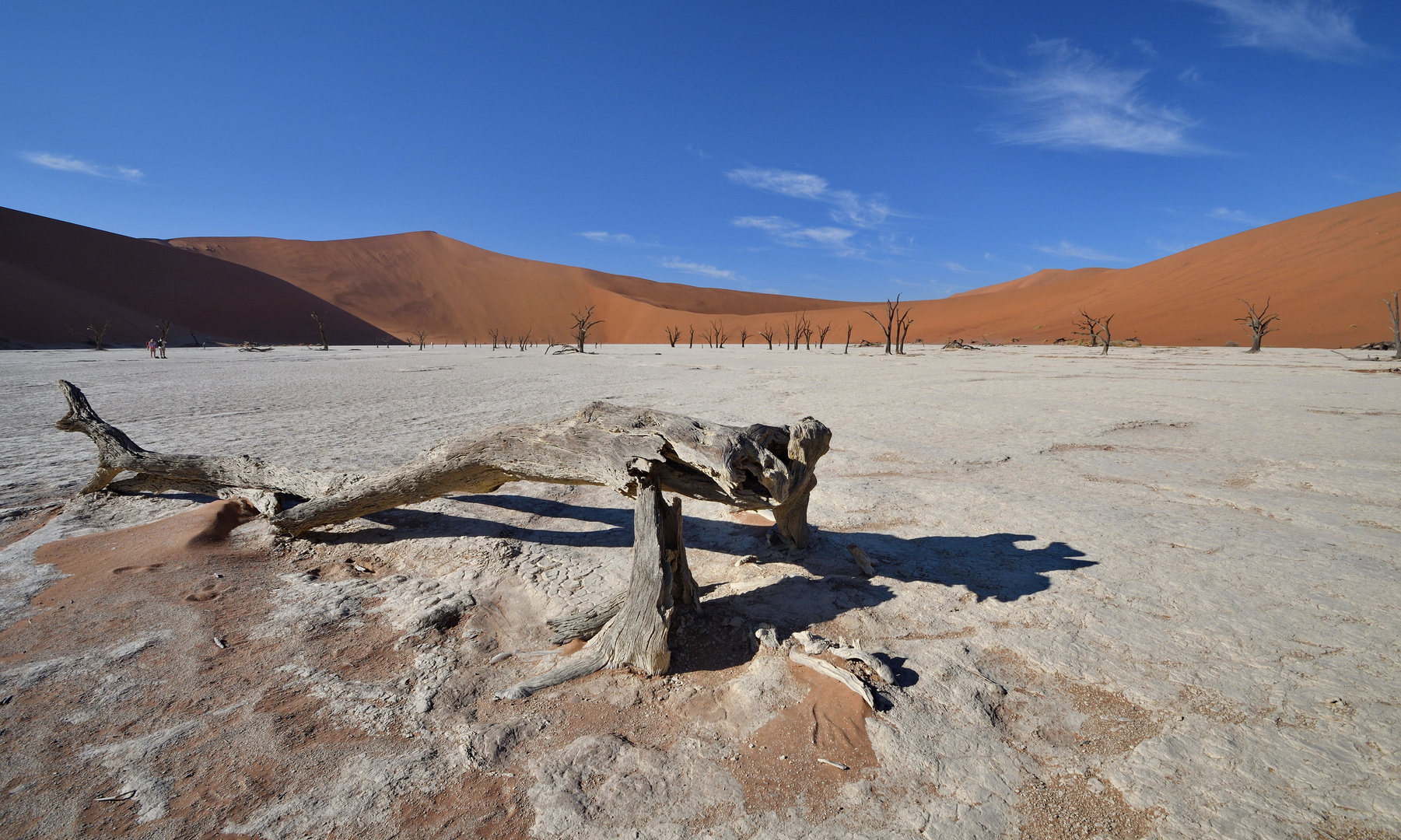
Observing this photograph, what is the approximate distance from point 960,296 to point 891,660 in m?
88.0

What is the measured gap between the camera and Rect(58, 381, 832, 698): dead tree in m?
2.27

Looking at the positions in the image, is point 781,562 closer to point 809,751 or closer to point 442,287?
point 809,751

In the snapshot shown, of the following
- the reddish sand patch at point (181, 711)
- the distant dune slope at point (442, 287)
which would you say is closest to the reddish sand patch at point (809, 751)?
the reddish sand patch at point (181, 711)

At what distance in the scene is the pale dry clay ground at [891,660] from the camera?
1.61 metres

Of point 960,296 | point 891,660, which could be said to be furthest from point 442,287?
point 891,660

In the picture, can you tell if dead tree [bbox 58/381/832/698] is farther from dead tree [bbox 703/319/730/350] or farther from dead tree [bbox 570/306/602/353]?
dead tree [bbox 703/319/730/350]

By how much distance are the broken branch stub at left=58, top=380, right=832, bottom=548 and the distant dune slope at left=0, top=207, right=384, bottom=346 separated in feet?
138

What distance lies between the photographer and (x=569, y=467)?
9.24 feet

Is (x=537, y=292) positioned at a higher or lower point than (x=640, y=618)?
higher

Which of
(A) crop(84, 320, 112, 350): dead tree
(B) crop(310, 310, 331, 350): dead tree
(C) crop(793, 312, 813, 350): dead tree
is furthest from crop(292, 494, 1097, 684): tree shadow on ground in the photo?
(A) crop(84, 320, 112, 350): dead tree

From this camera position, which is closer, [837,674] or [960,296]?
[837,674]

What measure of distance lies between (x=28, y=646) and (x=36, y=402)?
9289 mm

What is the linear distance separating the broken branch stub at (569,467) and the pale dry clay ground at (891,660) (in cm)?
30

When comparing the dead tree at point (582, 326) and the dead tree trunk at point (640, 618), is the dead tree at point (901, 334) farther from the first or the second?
the dead tree trunk at point (640, 618)
